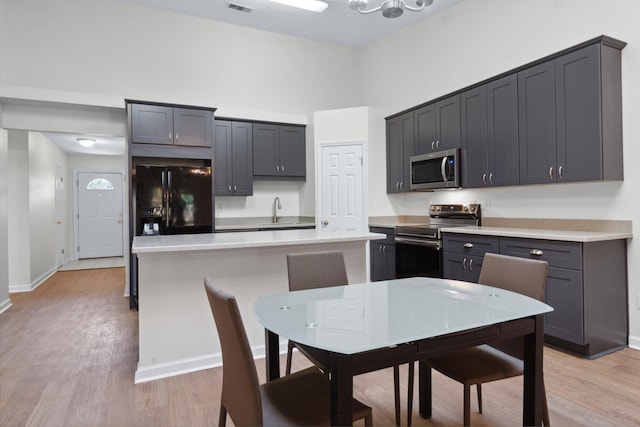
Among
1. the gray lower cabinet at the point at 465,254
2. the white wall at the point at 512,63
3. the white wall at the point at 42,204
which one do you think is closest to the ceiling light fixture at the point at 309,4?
the white wall at the point at 512,63

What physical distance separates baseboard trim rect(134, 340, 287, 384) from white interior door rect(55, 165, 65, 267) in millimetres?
5984

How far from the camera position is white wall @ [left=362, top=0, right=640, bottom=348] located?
9.79 ft

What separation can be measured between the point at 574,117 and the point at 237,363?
319cm

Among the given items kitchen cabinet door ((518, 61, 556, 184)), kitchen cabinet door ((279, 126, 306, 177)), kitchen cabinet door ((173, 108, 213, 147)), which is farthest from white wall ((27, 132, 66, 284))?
kitchen cabinet door ((518, 61, 556, 184))

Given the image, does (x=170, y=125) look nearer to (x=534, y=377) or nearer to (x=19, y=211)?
(x=19, y=211)

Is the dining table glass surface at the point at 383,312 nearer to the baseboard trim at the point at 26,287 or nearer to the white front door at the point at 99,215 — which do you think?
the baseboard trim at the point at 26,287

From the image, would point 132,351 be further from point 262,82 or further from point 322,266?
point 262,82

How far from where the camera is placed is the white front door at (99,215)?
8297 mm

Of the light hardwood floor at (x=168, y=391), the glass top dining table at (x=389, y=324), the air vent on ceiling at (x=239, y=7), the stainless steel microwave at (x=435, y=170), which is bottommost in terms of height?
the light hardwood floor at (x=168, y=391)

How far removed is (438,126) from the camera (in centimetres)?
447

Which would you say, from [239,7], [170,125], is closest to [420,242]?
[170,125]

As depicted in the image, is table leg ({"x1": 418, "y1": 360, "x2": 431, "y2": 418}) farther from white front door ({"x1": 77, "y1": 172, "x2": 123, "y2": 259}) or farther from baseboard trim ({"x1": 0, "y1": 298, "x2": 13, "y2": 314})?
white front door ({"x1": 77, "y1": 172, "x2": 123, "y2": 259})

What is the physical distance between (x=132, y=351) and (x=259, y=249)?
4.52ft

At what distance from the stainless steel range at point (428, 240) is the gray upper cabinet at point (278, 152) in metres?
1.81
